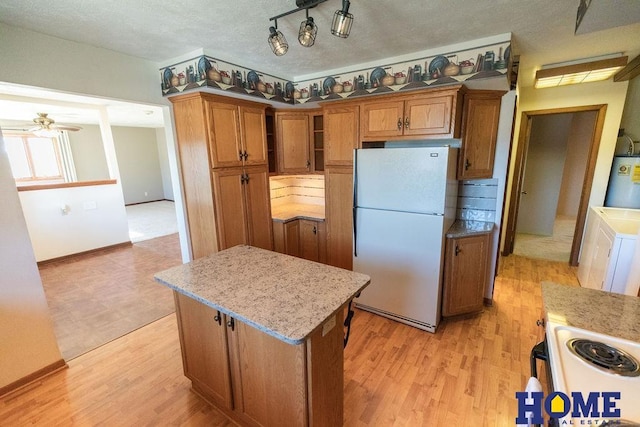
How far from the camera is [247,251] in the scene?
2072 millimetres

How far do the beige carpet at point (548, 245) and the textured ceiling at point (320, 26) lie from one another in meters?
2.72

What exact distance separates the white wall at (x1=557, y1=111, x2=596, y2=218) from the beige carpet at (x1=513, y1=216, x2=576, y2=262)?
62 centimetres

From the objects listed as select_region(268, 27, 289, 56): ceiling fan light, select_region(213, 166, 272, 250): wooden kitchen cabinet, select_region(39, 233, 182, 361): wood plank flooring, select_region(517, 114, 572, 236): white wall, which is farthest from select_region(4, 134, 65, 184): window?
select_region(517, 114, 572, 236): white wall

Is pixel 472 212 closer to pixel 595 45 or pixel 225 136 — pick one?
pixel 595 45

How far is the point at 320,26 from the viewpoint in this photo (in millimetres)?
2002

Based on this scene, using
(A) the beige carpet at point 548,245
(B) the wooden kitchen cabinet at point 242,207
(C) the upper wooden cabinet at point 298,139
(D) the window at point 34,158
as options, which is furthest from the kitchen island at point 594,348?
(D) the window at point 34,158

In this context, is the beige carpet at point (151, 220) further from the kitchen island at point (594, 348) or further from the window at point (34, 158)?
the kitchen island at point (594, 348)

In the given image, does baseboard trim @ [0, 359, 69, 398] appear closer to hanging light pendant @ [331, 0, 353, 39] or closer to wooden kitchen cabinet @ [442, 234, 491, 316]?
hanging light pendant @ [331, 0, 353, 39]

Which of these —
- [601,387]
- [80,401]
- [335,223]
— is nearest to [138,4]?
[335,223]

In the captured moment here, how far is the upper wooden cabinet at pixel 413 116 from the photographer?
2.32m

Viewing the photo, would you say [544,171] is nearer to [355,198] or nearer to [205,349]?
[355,198]

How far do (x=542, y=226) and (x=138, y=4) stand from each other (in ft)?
21.7

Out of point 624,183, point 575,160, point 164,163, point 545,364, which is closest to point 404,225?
point 545,364

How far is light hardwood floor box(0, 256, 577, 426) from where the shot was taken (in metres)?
1.71
